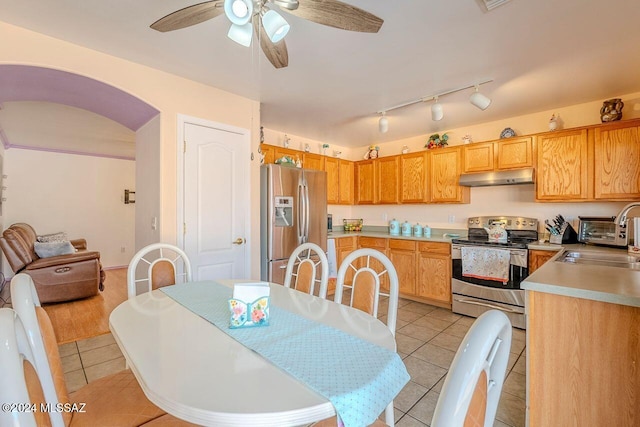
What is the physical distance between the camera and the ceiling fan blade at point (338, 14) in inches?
49.6

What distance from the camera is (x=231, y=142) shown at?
9.27 ft

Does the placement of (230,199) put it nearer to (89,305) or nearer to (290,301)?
(290,301)

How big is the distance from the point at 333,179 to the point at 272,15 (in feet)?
11.1

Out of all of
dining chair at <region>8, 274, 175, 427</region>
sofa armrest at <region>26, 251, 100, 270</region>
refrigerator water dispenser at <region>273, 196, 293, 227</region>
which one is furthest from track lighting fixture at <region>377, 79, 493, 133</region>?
sofa armrest at <region>26, 251, 100, 270</region>

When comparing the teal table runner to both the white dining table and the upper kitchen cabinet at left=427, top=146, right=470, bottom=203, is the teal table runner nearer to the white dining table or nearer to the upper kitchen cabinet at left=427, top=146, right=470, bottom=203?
the white dining table

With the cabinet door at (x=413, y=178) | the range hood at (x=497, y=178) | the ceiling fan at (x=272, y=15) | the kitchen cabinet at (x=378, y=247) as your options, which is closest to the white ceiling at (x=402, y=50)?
the ceiling fan at (x=272, y=15)

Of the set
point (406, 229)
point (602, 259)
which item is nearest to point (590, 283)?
point (602, 259)

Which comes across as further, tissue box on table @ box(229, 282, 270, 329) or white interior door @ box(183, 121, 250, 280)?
white interior door @ box(183, 121, 250, 280)

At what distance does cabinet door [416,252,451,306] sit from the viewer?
11.6 ft

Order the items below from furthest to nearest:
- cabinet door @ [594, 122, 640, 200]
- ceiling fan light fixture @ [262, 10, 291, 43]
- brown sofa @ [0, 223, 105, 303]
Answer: brown sofa @ [0, 223, 105, 303] → cabinet door @ [594, 122, 640, 200] → ceiling fan light fixture @ [262, 10, 291, 43]

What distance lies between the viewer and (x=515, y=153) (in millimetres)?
3318

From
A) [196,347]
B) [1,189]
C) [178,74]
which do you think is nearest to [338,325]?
[196,347]

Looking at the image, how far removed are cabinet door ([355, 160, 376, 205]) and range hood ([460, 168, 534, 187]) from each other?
1.42 metres

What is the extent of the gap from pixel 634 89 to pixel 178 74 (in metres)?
4.24
